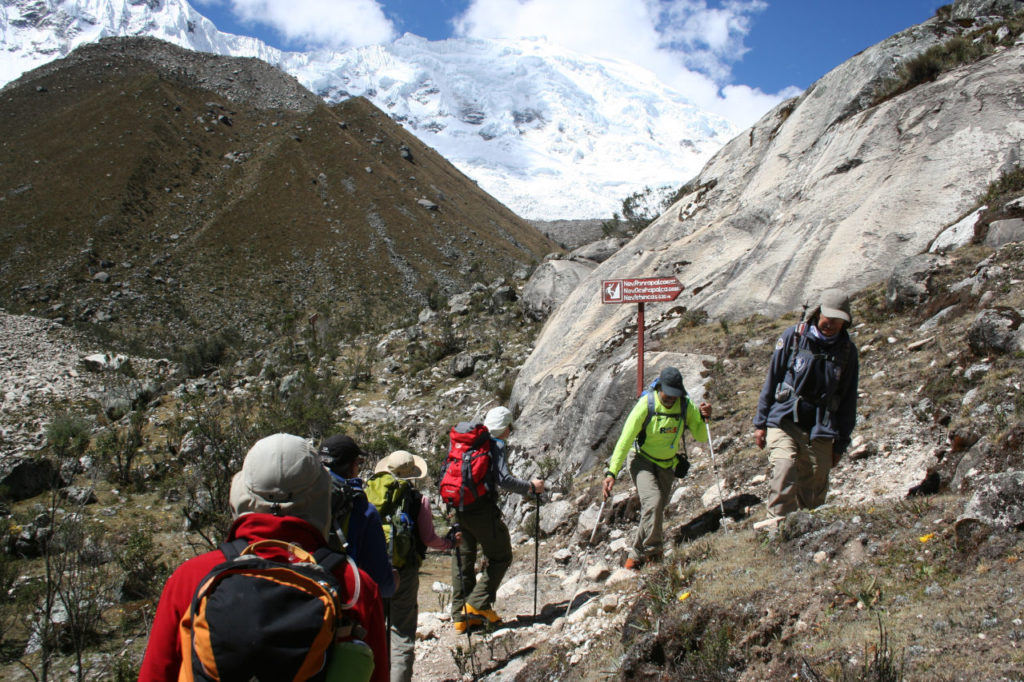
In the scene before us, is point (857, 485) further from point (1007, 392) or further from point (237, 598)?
point (237, 598)

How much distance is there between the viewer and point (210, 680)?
4.75 feet

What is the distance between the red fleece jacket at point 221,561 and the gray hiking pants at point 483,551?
2695 mm

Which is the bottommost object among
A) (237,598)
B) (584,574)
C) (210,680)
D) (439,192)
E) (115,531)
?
(115,531)

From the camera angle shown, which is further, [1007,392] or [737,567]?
[1007,392]

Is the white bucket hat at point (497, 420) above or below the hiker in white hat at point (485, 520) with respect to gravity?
above

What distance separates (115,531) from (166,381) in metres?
13.8

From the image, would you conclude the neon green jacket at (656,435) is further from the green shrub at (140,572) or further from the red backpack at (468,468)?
the green shrub at (140,572)

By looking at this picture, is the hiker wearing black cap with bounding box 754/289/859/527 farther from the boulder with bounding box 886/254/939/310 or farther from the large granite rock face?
the boulder with bounding box 886/254/939/310

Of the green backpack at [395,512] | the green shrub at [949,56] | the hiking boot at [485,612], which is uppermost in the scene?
the green shrub at [949,56]

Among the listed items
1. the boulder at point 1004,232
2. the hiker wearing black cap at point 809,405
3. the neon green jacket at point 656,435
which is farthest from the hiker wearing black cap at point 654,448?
the boulder at point 1004,232

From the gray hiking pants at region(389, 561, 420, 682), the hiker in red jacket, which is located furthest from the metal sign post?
the hiker in red jacket

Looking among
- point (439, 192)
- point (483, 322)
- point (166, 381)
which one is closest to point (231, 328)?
point (166, 381)

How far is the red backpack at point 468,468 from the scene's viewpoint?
14.4 feet

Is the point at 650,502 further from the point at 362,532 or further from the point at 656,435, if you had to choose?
the point at 362,532
